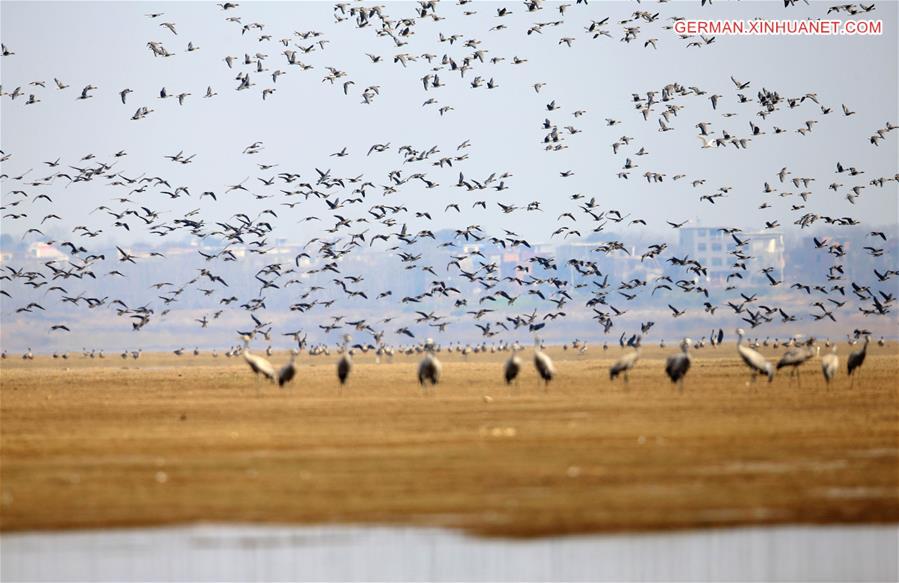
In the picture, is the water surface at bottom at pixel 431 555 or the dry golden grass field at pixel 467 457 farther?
the dry golden grass field at pixel 467 457

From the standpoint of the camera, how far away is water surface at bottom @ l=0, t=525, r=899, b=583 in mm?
26688

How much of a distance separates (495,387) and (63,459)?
1072 inches

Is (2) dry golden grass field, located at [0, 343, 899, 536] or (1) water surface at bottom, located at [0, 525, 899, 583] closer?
(1) water surface at bottom, located at [0, 525, 899, 583]

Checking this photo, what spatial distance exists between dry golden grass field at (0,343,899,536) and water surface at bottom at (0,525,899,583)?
77 centimetres

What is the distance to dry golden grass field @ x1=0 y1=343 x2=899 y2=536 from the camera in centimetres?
3089

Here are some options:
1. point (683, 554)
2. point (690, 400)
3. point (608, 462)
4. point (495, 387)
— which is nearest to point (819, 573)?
point (683, 554)

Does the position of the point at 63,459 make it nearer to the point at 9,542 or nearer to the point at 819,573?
the point at 9,542

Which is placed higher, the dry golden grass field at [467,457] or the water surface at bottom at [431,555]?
the dry golden grass field at [467,457]

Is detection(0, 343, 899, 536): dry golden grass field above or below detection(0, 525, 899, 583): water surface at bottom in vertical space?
above

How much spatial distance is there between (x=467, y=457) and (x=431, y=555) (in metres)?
9.90

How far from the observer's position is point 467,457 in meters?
37.8

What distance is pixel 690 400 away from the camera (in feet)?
178

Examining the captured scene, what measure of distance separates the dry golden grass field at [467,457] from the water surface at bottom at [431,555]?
767 millimetres

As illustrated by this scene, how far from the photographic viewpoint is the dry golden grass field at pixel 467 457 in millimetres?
30891
